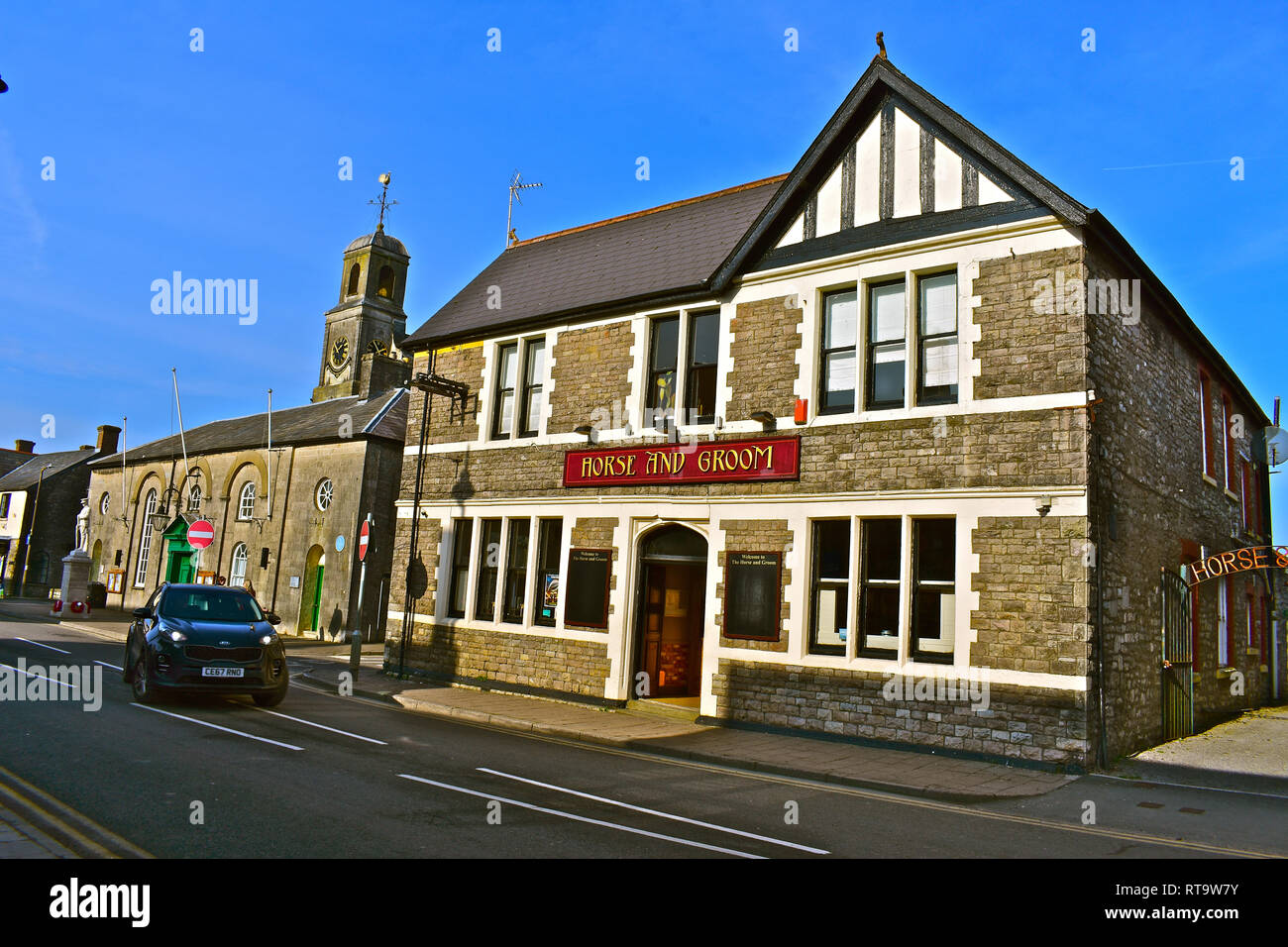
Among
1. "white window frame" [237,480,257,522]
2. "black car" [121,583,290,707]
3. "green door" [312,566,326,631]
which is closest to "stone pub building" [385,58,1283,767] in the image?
"black car" [121,583,290,707]

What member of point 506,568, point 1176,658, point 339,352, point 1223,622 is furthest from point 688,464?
point 339,352

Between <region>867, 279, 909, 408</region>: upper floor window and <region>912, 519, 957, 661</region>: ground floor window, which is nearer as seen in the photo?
<region>912, 519, 957, 661</region>: ground floor window

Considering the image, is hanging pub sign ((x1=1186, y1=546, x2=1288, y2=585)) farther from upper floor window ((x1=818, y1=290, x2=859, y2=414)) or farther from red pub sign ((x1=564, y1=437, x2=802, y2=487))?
red pub sign ((x1=564, y1=437, x2=802, y2=487))

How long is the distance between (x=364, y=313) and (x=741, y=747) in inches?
1658

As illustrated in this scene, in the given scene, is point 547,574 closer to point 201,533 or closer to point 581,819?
point 201,533

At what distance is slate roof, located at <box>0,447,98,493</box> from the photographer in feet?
164

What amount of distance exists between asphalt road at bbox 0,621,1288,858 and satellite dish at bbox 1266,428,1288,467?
17296mm

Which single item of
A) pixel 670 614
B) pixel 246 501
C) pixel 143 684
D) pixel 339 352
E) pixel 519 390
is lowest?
pixel 143 684

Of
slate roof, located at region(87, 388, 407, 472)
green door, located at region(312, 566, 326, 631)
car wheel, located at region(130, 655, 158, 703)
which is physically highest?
slate roof, located at region(87, 388, 407, 472)

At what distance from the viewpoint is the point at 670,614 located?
53.6 ft

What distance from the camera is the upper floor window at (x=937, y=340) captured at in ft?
41.0

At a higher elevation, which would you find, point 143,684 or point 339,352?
point 339,352
